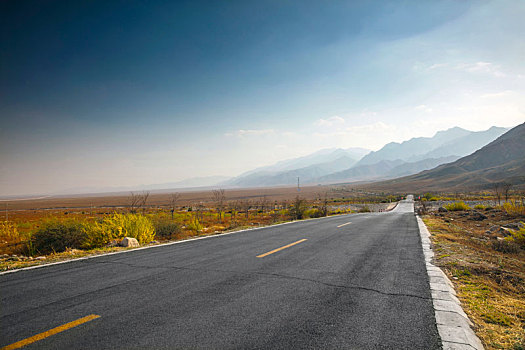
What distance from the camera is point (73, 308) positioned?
363 centimetres

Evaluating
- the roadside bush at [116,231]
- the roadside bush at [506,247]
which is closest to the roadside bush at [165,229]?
the roadside bush at [116,231]

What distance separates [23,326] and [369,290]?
15.7 feet

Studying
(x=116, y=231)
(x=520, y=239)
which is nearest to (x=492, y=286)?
(x=520, y=239)

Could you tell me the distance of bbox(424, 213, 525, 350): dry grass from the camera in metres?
→ 3.00

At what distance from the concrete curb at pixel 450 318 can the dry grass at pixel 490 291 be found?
0.10m

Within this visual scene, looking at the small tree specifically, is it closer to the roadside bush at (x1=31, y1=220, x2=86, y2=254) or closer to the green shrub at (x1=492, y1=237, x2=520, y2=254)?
the green shrub at (x1=492, y1=237, x2=520, y2=254)

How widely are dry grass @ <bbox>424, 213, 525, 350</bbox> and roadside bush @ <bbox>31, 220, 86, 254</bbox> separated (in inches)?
482

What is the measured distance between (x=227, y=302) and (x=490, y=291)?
438 centimetres

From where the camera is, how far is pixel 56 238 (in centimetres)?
1033

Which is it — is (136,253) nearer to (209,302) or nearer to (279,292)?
(209,302)

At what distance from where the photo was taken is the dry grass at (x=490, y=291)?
9.83 feet

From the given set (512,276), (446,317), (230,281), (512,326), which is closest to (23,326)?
(230,281)

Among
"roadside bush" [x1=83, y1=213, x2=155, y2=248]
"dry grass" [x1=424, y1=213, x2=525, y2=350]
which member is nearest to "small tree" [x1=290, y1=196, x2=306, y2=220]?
"roadside bush" [x1=83, y1=213, x2=155, y2=248]

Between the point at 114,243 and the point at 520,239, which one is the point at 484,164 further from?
the point at 114,243
